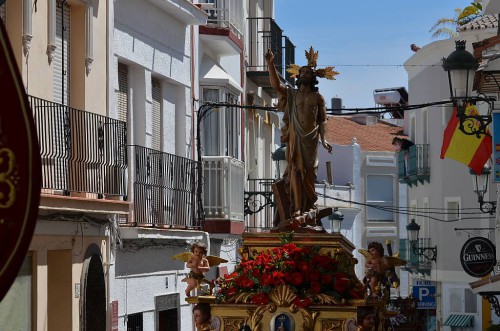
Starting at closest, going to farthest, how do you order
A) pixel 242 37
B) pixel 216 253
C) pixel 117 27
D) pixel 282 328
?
pixel 282 328
pixel 117 27
pixel 216 253
pixel 242 37

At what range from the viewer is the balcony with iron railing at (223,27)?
77.9 feet

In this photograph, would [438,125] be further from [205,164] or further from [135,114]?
[135,114]

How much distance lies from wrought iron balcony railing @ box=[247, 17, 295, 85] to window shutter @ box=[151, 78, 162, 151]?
7.96 meters

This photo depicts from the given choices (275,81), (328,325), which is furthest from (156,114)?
(328,325)

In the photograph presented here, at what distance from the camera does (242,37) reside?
89.4ft

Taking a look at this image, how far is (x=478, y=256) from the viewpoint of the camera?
26359 millimetres

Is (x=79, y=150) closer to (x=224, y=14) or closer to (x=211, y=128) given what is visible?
(x=211, y=128)

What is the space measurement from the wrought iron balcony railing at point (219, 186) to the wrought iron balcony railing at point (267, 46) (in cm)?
580

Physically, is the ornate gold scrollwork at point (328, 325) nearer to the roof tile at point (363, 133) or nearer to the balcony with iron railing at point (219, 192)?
the balcony with iron railing at point (219, 192)

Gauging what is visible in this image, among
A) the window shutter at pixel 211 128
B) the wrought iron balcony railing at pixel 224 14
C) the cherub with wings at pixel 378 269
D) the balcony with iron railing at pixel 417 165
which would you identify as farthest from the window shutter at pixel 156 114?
the balcony with iron railing at pixel 417 165

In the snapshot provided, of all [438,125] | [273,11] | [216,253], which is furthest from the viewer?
[438,125]

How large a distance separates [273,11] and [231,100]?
856 centimetres

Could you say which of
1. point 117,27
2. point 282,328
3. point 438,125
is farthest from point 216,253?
point 438,125

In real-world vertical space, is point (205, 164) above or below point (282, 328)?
above
